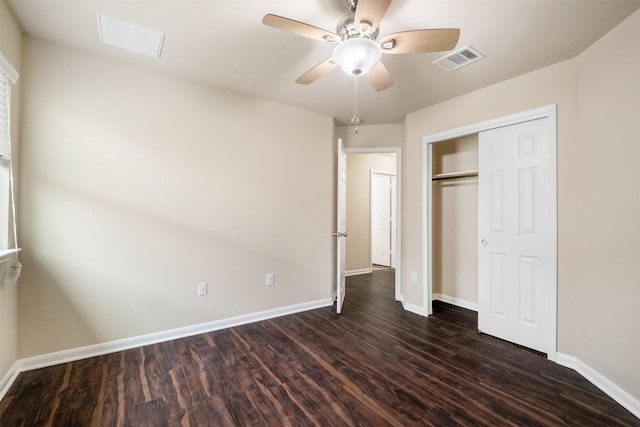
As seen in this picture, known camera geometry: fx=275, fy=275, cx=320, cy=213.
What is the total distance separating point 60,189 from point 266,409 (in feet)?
7.66

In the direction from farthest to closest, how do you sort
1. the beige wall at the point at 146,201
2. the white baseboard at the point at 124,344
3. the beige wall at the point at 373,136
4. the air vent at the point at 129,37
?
the beige wall at the point at 373,136
the beige wall at the point at 146,201
the white baseboard at the point at 124,344
the air vent at the point at 129,37

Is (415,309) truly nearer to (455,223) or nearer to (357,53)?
(455,223)

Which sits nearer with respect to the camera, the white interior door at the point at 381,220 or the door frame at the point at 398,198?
the door frame at the point at 398,198

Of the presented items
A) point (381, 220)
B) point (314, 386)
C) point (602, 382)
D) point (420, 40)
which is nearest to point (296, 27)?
point (420, 40)

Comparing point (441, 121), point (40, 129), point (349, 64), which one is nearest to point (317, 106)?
point (441, 121)

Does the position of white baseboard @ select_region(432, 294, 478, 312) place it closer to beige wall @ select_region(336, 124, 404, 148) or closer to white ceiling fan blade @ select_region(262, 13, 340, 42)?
beige wall @ select_region(336, 124, 404, 148)

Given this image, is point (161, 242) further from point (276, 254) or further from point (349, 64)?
point (349, 64)

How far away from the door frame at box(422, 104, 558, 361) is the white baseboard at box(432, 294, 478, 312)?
0.62m

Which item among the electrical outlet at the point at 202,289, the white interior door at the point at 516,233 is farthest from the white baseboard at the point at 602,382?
the electrical outlet at the point at 202,289

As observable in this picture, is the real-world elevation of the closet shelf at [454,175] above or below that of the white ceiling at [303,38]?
below

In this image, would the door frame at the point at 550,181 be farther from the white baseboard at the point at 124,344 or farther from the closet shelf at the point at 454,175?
the white baseboard at the point at 124,344

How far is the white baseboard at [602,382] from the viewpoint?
1.73 metres

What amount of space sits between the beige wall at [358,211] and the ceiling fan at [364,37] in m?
3.69

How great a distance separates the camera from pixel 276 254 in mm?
3320
